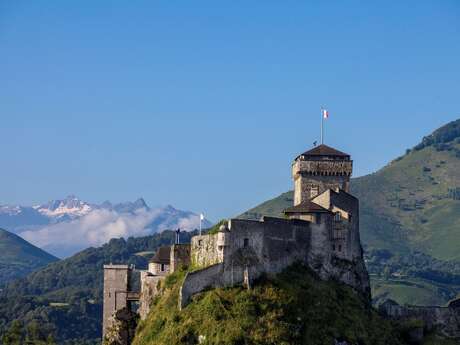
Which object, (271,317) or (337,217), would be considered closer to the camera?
(271,317)

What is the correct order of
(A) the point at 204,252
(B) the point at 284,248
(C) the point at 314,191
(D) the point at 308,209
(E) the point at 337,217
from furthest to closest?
(C) the point at 314,191 → (E) the point at 337,217 → (D) the point at 308,209 → (B) the point at 284,248 → (A) the point at 204,252

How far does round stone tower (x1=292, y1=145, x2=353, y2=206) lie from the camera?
95500 millimetres

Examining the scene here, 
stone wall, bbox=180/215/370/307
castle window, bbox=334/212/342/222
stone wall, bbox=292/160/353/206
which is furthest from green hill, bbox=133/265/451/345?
stone wall, bbox=292/160/353/206

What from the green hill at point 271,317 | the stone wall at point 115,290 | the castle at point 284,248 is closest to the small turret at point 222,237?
the castle at point 284,248

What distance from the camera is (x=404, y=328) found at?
9012 centimetres

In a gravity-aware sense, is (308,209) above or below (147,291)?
above

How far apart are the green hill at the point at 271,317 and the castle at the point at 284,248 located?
1.17m

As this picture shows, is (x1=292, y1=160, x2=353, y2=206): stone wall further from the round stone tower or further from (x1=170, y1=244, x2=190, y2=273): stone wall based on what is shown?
(x1=170, y1=244, x2=190, y2=273): stone wall

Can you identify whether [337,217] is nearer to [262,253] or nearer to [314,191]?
[314,191]

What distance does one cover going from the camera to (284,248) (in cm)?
8362

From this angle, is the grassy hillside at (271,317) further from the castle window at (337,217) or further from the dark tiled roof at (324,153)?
the dark tiled roof at (324,153)

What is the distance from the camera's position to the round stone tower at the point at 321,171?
313 feet

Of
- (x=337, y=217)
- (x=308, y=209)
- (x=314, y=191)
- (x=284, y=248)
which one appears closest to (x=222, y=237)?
(x=284, y=248)

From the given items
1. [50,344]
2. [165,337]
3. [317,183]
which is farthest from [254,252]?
[50,344]
